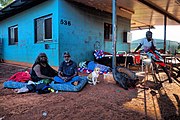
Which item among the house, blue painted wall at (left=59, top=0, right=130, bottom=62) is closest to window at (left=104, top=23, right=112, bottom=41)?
the house

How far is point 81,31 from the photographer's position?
7.75m

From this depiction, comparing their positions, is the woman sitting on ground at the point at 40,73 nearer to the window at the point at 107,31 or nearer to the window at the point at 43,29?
the window at the point at 43,29

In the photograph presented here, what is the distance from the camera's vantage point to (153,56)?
15.1ft

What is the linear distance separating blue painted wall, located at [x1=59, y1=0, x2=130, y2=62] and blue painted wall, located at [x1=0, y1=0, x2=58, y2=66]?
36cm

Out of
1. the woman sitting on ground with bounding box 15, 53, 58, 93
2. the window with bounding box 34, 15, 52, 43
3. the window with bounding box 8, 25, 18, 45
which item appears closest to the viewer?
the woman sitting on ground with bounding box 15, 53, 58, 93

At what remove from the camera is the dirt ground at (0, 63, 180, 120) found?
2.61 m

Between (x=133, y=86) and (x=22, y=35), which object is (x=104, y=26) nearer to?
(x=22, y=35)

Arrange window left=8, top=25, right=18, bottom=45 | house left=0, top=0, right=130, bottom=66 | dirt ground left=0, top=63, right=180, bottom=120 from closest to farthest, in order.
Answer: dirt ground left=0, top=63, right=180, bottom=120 < house left=0, top=0, right=130, bottom=66 < window left=8, top=25, right=18, bottom=45

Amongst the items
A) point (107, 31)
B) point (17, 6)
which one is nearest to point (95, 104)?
point (107, 31)

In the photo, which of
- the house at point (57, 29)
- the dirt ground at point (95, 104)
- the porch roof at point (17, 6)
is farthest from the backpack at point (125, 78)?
the porch roof at point (17, 6)

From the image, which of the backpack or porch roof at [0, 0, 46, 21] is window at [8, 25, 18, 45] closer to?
porch roof at [0, 0, 46, 21]

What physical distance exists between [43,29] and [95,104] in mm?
5513

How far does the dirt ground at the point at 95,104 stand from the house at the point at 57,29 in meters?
3.29

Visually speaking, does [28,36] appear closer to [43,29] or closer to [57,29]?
[43,29]
